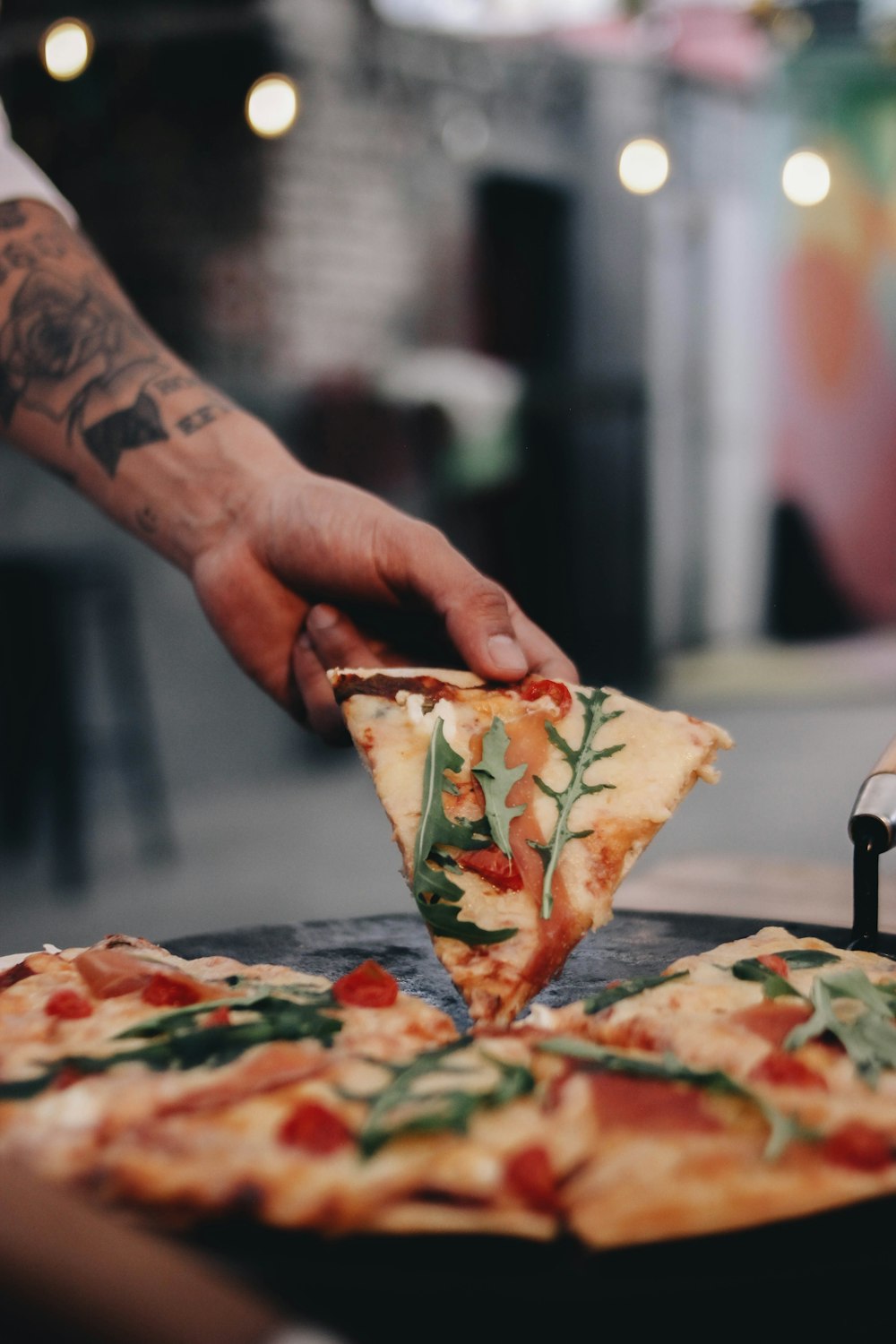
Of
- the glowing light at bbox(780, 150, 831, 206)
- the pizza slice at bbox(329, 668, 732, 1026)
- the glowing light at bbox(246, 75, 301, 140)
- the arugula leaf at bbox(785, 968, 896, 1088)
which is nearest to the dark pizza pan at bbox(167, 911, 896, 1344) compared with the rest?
the arugula leaf at bbox(785, 968, 896, 1088)

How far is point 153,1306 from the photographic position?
1.90ft

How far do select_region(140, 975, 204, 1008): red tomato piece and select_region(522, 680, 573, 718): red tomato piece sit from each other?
0.80m

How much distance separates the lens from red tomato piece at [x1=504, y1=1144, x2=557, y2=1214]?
123 centimetres

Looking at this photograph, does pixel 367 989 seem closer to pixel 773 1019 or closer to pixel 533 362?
pixel 773 1019

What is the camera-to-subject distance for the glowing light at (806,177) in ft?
20.0

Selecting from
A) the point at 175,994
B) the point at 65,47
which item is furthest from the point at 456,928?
the point at 65,47

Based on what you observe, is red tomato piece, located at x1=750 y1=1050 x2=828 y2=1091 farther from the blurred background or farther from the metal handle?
the blurred background

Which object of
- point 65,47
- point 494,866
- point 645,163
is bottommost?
point 494,866

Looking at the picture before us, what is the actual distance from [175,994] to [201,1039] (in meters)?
0.19

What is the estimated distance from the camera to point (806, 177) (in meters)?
6.13

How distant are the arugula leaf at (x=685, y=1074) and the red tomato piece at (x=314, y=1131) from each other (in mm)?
290

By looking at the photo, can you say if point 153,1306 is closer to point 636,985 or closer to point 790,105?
point 636,985

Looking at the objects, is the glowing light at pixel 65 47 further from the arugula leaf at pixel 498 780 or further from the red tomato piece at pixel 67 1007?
the red tomato piece at pixel 67 1007

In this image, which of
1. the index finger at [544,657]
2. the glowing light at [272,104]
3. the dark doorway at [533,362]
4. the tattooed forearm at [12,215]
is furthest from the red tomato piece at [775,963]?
the dark doorway at [533,362]
